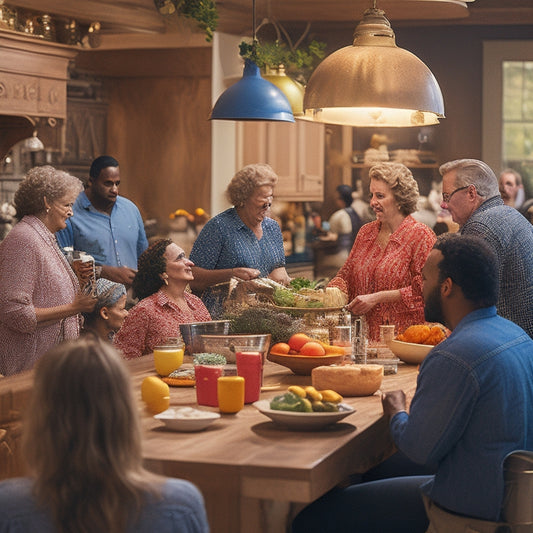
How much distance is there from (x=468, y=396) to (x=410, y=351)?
138 cm

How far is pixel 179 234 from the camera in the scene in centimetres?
798

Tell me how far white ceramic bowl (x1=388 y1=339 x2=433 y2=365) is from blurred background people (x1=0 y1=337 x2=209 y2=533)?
7.87 ft

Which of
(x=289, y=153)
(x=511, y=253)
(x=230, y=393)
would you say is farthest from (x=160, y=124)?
(x=230, y=393)

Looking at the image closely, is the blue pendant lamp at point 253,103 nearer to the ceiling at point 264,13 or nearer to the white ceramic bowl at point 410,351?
the white ceramic bowl at point 410,351

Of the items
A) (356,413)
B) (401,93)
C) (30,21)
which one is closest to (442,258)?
(356,413)

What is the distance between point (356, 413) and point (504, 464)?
56cm

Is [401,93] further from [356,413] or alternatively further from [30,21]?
[30,21]

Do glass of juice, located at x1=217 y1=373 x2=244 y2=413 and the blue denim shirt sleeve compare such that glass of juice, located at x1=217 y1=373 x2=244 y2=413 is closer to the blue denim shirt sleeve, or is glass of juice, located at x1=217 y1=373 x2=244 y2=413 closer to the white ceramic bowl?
the blue denim shirt sleeve

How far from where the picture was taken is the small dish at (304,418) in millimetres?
2668

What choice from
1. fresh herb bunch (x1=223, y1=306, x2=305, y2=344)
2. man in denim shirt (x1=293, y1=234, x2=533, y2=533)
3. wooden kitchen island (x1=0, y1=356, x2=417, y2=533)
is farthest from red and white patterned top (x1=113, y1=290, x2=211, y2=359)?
man in denim shirt (x1=293, y1=234, x2=533, y2=533)

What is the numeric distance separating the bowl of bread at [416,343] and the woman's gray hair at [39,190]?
5.49 ft

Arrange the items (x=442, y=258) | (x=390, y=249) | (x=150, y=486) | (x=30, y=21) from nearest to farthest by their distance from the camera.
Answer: (x=150, y=486)
(x=442, y=258)
(x=390, y=249)
(x=30, y=21)

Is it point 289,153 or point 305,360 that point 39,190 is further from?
point 289,153

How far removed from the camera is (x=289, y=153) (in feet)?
28.1
